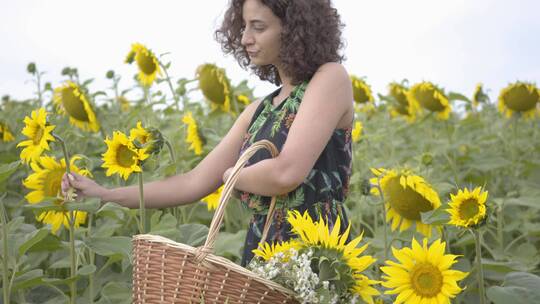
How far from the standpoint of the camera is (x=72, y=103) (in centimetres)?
234

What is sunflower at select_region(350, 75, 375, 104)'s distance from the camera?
2.82 metres

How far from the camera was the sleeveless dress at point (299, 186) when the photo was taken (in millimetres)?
1353

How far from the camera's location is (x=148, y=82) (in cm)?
268

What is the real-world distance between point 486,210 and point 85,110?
4.89 ft

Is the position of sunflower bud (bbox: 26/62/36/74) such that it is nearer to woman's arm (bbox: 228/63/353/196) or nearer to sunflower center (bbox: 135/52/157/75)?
sunflower center (bbox: 135/52/157/75)

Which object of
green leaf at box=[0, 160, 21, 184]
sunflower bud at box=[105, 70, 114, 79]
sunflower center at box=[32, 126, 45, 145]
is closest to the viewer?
green leaf at box=[0, 160, 21, 184]

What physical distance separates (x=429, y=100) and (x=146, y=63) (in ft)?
3.51

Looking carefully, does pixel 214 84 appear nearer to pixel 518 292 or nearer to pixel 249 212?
pixel 249 212

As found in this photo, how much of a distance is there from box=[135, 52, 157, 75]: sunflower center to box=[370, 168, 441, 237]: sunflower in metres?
1.22

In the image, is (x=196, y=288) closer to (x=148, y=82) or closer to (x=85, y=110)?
(x=85, y=110)

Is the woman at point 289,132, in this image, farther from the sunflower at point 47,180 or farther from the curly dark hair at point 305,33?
the sunflower at point 47,180

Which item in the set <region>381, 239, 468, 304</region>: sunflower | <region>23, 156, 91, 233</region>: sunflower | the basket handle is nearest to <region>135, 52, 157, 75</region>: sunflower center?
<region>23, 156, 91, 233</region>: sunflower

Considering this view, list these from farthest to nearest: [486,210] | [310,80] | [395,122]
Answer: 1. [395,122]
2. [310,80]
3. [486,210]

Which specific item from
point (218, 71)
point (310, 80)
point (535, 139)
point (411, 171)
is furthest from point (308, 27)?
point (535, 139)
